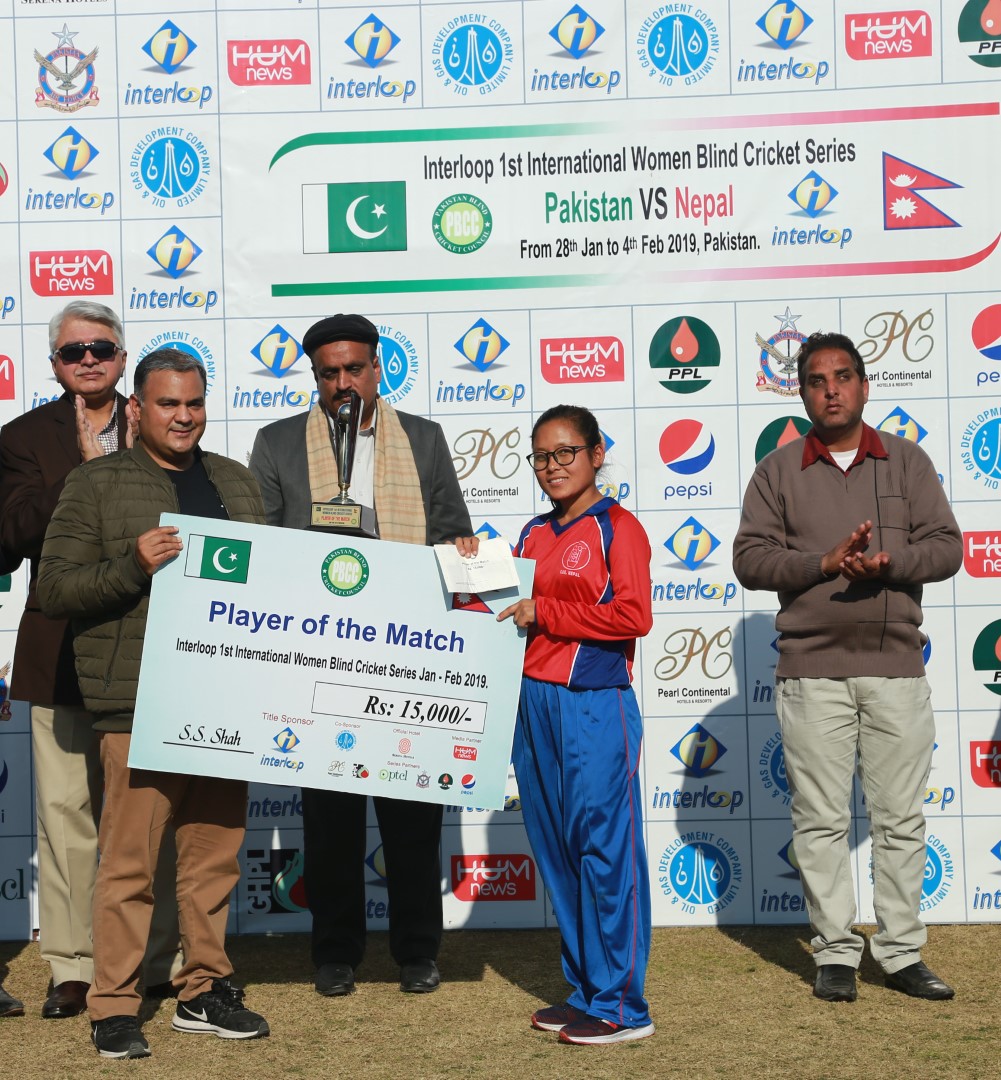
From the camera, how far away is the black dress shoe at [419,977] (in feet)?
14.0

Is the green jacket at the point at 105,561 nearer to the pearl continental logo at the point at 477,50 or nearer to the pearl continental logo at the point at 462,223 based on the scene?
the pearl continental logo at the point at 462,223

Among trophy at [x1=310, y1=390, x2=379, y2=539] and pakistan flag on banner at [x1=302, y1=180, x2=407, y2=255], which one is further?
pakistan flag on banner at [x1=302, y1=180, x2=407, y2=255]

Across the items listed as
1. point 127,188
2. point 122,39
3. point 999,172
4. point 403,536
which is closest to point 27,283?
point 127,188

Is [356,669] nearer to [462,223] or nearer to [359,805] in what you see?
[359,805]

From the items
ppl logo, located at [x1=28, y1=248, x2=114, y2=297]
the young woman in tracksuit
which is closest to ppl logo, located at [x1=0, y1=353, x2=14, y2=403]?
ppl logo, located at [x1=28, y1=248, x2=114, y2=297]

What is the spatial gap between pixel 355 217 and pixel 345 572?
1.91 metres

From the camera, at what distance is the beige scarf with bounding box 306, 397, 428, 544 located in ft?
14.0

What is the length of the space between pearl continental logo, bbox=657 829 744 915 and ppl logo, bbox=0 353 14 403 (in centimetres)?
315

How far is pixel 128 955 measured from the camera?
3.66 metres

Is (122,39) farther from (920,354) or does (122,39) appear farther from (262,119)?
(920,354)

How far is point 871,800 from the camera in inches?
165

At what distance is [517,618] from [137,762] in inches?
43.9

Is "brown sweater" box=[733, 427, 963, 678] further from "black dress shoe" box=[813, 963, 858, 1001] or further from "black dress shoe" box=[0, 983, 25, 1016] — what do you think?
"black dress shoe" box=[0, 983, 25, 1016]

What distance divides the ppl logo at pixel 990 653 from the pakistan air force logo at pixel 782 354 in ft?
3.90
